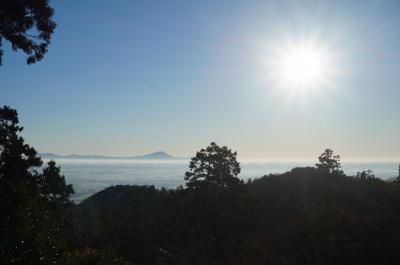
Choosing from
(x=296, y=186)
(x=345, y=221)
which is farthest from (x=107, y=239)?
(x=296, y=186)

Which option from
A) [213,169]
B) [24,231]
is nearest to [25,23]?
[24,231]

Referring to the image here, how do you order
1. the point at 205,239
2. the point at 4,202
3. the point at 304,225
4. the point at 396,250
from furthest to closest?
the point at 304,225 < the point at 205,239 < the point at 396,250 < the point at 4,202

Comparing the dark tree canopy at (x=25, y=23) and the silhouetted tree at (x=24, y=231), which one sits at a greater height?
the dark tree canopy at (x=25, y=23)

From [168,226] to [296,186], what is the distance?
29550 mm

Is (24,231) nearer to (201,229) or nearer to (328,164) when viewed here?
(201,229)

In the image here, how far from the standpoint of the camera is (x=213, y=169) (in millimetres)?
27438

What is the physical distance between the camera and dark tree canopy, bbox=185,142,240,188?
27344 mm

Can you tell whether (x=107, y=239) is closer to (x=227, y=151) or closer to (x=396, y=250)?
(x=227, y=151)

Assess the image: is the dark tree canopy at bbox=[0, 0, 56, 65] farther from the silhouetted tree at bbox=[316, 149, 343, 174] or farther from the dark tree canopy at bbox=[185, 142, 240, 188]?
the silhouetted tree at bbox=[316, 149, 343, 174]

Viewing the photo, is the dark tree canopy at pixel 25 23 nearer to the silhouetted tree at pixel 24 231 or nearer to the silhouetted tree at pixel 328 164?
the silhouetted tree at pixel 24 231

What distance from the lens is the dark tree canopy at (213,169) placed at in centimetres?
2734

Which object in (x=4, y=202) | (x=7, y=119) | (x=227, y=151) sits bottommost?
(x=4, y=202)

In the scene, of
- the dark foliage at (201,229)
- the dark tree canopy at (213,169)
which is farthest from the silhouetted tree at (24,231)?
the dark tree canopy at (213,169)

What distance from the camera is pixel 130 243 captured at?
23.0m
